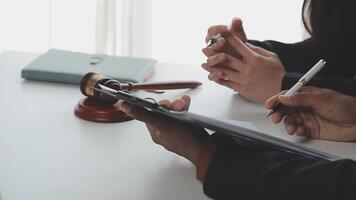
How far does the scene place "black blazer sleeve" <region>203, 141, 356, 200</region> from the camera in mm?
656

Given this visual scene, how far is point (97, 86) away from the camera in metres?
1.01

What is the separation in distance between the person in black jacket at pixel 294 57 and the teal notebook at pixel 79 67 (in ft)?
Result: 0.57

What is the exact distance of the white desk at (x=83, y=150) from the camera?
2.37 feet

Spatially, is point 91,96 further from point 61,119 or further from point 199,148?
point 199,148

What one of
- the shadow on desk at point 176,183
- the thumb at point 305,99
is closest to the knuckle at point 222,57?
the thumb at point 305,99

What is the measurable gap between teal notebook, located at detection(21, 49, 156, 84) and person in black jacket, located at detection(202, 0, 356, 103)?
17 centimetres

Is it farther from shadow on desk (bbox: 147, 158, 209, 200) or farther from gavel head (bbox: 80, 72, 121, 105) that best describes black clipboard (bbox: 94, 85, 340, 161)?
gavel head (bbox: 80, 72, 121, 105)

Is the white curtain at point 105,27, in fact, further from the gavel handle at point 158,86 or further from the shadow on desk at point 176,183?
the shadow on desk at point 176,183

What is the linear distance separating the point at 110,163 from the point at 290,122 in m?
0.38

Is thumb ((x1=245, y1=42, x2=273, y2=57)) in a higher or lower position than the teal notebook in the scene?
higher

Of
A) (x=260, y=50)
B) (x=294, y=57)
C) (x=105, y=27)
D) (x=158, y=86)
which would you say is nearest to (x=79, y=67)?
(x=158, y=86)

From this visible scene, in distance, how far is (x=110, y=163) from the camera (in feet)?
2.64

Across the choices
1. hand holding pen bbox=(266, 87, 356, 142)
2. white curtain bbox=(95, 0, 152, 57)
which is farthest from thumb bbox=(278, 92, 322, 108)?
white curtain bbox=(95, 0, 152, 57)

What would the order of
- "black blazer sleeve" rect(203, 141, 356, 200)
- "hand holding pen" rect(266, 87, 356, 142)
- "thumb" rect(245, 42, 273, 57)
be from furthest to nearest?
1. "thumb" rect(245, 42, 273, 57)
2. "hand holding pen" rect(266, 87, 356, 142)
3. "black blazer sleeve" rect(203, 141, 356, 200)
